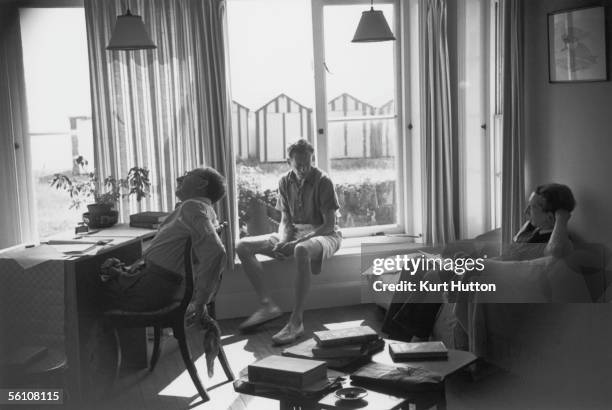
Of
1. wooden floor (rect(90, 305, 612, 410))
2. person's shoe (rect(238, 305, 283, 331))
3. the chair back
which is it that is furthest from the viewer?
person's shoe (rect(238, 305, 283, 331))

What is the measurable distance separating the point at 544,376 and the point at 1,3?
4.00 meters

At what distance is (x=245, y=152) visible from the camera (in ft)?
17.9

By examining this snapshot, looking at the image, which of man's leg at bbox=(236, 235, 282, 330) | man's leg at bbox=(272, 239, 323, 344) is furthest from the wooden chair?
man's leg at bbox=(236, 235, 282, 330)

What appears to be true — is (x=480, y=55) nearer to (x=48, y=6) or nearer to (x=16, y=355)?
(x=48, y=6)

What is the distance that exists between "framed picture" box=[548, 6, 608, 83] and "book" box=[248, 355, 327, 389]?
2309 millimetres

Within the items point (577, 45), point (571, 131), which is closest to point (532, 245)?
point (571, 131)

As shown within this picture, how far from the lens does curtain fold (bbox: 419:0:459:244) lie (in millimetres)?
5422

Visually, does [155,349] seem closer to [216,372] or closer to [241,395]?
[216,372]

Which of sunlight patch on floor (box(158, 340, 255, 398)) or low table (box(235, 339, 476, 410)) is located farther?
sunlight patch on floor (box(158, 340, 255, 398))

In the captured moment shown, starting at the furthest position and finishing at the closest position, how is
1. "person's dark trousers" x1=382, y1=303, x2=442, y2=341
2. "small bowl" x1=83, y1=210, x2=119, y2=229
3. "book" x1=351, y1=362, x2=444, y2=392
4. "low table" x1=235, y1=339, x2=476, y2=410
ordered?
"small bowl" x1=83, y1=210, x2=119, y2=229, "person's dark trousers" x1=382, y1=303, x2=442, y2=341, "book" x1=351, y1=362, x2=444, y2=392, "low table" x1=235, y1=339, x2=476, y2=410

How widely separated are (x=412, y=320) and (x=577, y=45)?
5.80 feet

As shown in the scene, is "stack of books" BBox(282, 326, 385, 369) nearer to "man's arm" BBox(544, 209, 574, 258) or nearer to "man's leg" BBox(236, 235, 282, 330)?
"man's arm" BBox(544, 209, 574, 258)

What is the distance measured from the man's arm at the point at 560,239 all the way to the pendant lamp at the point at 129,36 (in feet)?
7.82

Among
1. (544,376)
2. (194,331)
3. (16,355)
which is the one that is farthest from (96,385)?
(544,376)
